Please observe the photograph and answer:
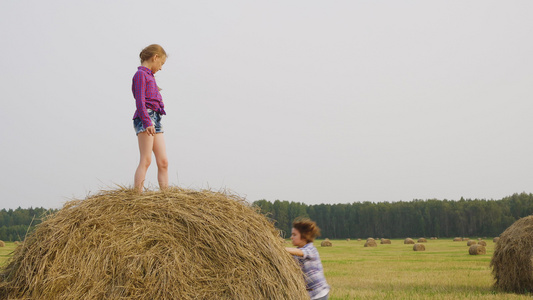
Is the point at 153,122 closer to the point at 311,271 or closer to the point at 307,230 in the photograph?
the point at 307,230

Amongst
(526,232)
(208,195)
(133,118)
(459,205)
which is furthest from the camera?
(459,205)

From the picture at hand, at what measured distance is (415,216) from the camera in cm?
10494

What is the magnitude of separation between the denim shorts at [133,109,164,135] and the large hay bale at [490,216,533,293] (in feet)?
35.4

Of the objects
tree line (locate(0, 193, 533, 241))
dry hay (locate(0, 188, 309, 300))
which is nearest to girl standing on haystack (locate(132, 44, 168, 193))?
dry hay (locate(0, 188, 309, 300))

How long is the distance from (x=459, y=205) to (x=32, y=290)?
344 ft

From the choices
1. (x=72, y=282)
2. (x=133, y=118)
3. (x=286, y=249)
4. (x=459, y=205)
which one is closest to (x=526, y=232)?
(x=286, y=249)

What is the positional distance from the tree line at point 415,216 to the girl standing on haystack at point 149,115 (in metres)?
87.1

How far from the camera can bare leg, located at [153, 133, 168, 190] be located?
634 centimetres

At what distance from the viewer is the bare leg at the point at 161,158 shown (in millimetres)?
6340

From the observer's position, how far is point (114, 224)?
533 centimetres

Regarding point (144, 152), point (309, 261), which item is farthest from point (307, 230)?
point (144, 152)

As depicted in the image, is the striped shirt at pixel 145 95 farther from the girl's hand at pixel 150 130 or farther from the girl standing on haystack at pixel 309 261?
the girl standing on haystack at pixel 309 261

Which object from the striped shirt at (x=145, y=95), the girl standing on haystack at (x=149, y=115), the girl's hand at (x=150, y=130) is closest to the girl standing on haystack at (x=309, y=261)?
the girl standing on haystack at (x=149, y=115)

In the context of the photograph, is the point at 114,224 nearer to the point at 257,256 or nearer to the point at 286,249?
the point at 257,256
